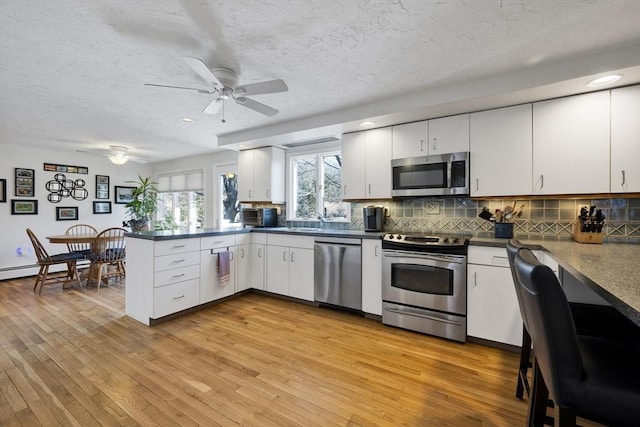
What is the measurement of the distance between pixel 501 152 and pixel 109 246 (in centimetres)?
545

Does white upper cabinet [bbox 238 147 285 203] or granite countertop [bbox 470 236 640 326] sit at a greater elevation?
white upper cabinet [bbox 238 147 285 203]

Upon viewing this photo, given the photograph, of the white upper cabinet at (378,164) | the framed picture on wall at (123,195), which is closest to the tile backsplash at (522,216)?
the white upper cabinet at (378,164)

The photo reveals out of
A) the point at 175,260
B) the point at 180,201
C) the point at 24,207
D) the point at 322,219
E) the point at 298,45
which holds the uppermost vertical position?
the point at 298,45

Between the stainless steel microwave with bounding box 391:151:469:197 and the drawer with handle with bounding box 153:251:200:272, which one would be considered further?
the drawer with handle with bounding box 153:251:200:272

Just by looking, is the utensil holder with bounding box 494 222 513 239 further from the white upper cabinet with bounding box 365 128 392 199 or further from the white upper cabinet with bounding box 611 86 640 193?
the white upper cabinet with bounding box 365 128 392 199

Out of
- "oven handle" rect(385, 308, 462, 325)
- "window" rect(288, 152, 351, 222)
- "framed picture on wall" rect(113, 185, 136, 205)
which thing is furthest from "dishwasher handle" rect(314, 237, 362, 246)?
"framed picture on wall" rect(113, 185, 136, 205)

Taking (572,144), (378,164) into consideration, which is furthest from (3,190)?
(572,144)

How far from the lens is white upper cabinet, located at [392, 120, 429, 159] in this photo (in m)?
2.93

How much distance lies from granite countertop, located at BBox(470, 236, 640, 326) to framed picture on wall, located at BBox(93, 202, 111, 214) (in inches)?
286

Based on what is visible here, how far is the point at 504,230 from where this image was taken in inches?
103

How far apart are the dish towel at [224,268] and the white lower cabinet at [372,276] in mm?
1715

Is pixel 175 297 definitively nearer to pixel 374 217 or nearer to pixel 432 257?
pixel 374 217

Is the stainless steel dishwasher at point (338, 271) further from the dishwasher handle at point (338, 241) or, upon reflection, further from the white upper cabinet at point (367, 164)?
the white upper cabinet at point (367, 164)

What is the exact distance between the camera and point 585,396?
81 centimetres
